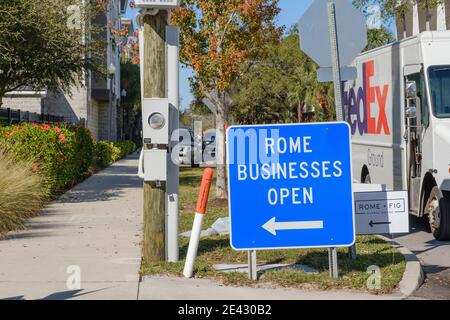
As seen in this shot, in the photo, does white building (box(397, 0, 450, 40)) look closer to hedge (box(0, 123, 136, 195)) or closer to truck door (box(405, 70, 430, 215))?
hedge (box(0, 123, 136, 195))

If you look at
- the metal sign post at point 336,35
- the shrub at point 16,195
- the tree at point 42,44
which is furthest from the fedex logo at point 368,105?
the tree at point 42,44

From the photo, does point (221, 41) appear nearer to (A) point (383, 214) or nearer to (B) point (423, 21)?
(A) point (383, 214)

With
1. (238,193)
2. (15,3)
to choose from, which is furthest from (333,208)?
(15,3)

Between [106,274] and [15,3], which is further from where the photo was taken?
[15,3]

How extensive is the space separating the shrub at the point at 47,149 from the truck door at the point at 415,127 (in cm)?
687

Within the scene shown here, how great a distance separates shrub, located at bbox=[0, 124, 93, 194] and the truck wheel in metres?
7.22

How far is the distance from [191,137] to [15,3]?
1953 cm

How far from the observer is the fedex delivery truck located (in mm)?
11953

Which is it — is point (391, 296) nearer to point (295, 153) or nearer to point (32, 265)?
point (295, 153)

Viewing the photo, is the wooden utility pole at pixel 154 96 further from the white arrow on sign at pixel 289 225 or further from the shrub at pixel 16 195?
the shrub at pixel 16 195

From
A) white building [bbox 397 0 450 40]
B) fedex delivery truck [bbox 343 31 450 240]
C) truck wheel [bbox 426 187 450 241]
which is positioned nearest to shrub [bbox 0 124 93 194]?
fedex delivery truck [bbox 343 31 450 240]

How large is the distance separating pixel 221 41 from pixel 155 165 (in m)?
8.20

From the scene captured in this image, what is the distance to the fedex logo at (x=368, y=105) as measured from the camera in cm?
1464

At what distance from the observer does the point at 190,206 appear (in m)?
16.2
